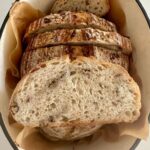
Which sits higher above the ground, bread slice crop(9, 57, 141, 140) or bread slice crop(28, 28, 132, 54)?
bread slice crop(28, 28, 132, 54)

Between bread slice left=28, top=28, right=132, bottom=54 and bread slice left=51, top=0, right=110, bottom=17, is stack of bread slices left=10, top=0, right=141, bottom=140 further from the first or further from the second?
bread slice left=51, top=0, right=110, bottom=17

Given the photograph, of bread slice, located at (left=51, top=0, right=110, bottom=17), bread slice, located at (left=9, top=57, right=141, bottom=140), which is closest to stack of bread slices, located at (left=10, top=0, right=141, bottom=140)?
bread slice, located at (left=9, top=57, right=141, bottom=140)

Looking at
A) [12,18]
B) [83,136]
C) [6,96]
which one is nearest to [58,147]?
[83,136]

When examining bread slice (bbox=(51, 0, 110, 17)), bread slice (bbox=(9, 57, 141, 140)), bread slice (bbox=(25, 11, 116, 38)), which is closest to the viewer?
bread slice (bbox=(9, 57, 141, 140))

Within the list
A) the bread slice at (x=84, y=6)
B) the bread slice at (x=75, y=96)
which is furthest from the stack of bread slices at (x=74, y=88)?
the bread slice at (x=84, y=6)

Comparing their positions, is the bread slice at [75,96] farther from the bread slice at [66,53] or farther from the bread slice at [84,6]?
the bread slice at [84,6]

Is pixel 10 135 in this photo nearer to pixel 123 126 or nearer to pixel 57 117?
pixel 57 117
